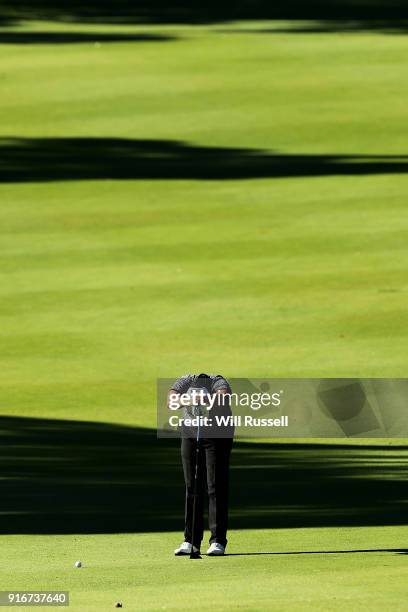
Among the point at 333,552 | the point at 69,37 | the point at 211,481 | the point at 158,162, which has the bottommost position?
the point at 333,552

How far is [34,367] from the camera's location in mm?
25344

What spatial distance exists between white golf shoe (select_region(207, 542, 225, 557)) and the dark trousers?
A: 0.16 feet

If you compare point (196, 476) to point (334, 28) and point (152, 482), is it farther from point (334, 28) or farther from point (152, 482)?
point (334, 28)

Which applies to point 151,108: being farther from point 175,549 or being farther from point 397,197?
point 175,549

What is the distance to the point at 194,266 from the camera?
3173 cm

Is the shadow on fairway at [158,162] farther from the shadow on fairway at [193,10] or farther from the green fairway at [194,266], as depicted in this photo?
the shadow on fairway at [193,10]

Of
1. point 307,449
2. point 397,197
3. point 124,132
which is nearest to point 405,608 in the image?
point 307,449

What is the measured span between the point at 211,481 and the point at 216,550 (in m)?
0.56

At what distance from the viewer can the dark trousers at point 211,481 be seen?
1339cm

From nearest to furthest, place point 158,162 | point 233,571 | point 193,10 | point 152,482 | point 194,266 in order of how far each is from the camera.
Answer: point 233,571 → point 152,482 → point 194,266 → point 158,162 → point 193,10

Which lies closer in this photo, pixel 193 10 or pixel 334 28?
pixel 334 28

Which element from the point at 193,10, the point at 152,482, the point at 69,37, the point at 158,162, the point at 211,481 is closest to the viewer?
the point at 211,481

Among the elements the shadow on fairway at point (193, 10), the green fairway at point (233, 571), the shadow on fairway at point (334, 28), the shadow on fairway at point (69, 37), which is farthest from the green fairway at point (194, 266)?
the shadow on fairway at point (193, 10)

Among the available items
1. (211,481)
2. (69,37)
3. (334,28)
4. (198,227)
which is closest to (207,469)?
(211,481)
